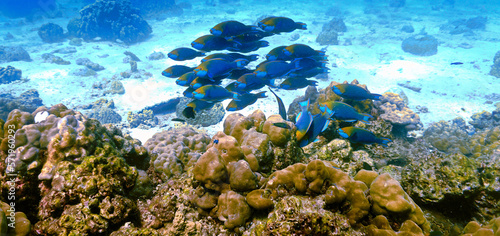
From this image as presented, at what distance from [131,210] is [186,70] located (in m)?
2.84

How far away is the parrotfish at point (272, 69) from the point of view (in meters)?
3.15

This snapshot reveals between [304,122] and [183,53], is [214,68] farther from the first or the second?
[304,122]

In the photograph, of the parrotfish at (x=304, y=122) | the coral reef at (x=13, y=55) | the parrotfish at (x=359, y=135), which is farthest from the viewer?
the coral reef at (x=13, y=55)

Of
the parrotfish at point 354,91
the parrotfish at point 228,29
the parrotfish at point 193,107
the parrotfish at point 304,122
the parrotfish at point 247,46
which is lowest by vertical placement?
the parrotfish at point 193,107

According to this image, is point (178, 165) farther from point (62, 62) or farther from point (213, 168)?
point (62, 62)

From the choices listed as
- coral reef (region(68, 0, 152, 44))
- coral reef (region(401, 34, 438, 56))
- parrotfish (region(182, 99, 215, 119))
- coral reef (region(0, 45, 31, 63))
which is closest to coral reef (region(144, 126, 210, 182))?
parrotfish (region(182, 99, 215, 119))

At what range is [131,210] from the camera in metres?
1.91

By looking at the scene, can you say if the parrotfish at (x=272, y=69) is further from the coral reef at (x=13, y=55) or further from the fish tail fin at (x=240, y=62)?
the coral reef at (x=13, y=55)

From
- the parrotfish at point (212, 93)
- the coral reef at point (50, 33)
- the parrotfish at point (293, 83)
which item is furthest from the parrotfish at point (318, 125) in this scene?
the coral reef at point (50, 33)

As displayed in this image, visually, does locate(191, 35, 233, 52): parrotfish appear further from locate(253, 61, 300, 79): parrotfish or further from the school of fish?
locate(253, 61, 300, 79): parrotfish

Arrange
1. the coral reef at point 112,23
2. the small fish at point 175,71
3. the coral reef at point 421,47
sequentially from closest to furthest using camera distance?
the small fish at point 175,71, the coral reef at point 421,47, the coral reef at point 112,23

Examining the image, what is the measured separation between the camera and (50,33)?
19547mm

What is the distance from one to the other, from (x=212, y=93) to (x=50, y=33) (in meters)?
26.3

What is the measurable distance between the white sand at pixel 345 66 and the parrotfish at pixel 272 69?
487 centimetres
